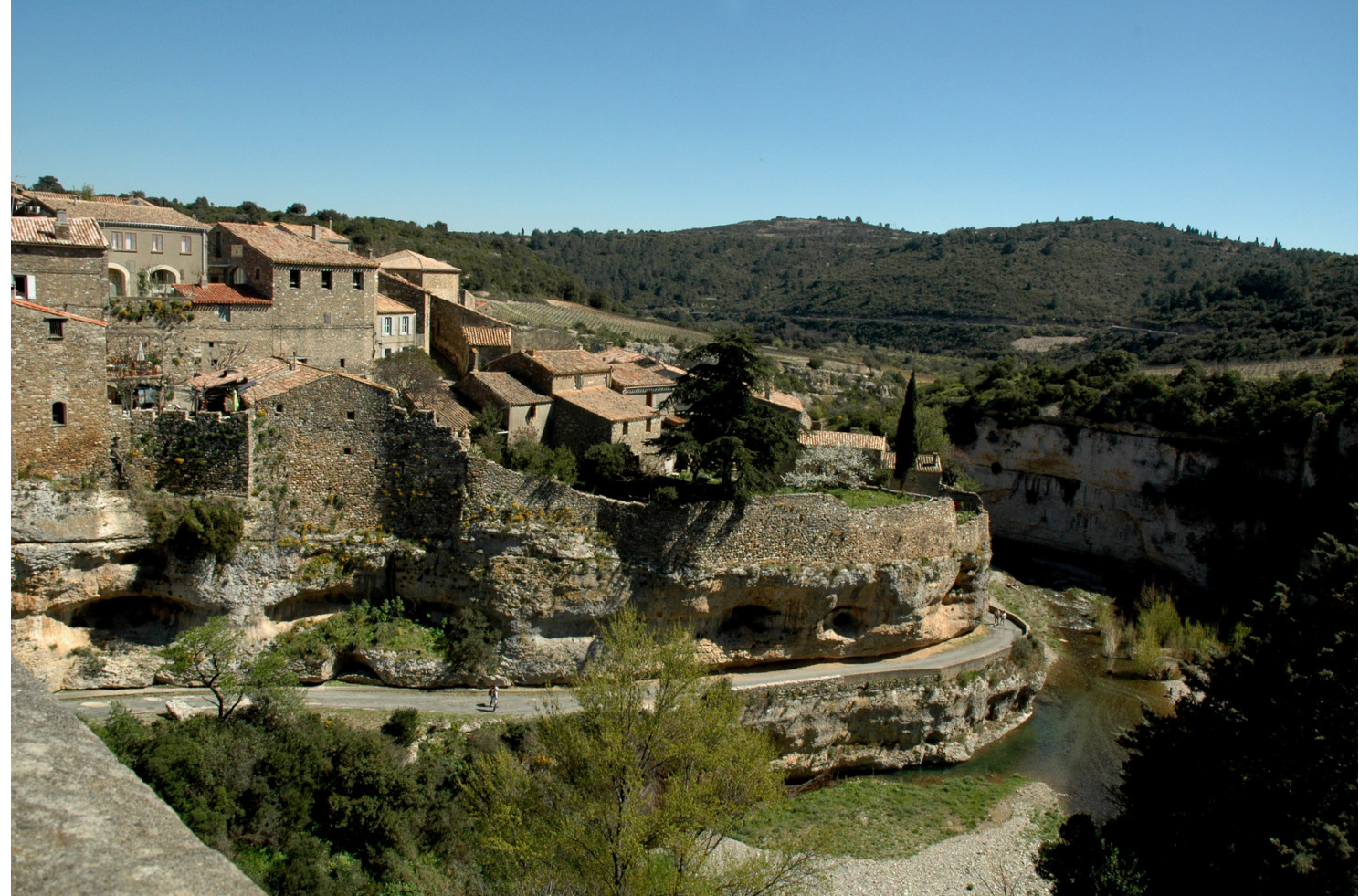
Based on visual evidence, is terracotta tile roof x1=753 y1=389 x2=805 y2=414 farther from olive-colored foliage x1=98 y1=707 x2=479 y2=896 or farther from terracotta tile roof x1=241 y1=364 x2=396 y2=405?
olive-colored foliage x1=98 y1=707 x2=479 y2=896

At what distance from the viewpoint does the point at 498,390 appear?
28.2m

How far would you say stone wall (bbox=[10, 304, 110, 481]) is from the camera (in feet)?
66.5

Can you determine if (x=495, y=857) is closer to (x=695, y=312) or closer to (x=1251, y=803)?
(x=1251, y=803)

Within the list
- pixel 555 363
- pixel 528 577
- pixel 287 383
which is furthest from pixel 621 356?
pixel 287 383

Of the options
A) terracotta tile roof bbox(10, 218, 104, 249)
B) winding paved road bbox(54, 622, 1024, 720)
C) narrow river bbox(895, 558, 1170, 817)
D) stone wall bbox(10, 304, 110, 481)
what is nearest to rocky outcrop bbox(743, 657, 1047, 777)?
winding paved road bbox(54, 622, 1024, 720)

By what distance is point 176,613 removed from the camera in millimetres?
23406

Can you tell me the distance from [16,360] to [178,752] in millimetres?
8949

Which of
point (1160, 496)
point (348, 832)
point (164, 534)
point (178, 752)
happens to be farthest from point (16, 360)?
point (1160, 496)

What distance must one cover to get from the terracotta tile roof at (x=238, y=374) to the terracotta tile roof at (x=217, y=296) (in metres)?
1.75

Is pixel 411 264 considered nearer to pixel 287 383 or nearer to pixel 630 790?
pixel 287 383

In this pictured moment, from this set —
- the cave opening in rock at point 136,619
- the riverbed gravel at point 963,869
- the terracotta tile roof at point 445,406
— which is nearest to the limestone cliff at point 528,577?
the cave opening in rock at point 136,619

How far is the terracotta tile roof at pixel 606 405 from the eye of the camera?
28.5 meters

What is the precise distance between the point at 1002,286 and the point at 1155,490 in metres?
60.6

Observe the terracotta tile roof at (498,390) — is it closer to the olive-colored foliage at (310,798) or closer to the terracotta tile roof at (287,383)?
the terracotta tile roof at (287,383)
